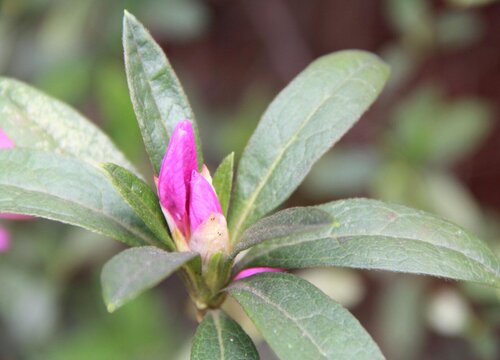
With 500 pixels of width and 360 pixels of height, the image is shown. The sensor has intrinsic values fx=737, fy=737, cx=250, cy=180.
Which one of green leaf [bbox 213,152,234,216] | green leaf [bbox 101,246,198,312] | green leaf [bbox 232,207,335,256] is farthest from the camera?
green leaf [bbox 213,152,234,216]

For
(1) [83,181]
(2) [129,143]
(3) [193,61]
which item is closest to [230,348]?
(1) [83,181]

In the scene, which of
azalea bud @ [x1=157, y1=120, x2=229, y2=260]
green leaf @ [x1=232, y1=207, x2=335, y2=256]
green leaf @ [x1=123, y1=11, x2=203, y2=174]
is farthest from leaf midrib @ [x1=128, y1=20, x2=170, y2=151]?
green leaf @ [x1=232, y1=207, x2=335, y2=256]

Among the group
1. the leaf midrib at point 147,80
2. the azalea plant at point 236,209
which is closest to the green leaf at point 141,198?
the azalea plant at point 236,209

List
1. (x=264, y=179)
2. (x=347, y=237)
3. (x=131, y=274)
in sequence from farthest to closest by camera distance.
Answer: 1. (x=264, y=179)
2. (x=347, y=237)
3. (x=131, y=274)

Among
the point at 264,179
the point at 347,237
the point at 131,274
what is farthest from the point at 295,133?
the point at 131,274

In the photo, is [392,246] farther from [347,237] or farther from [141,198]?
[141,198]

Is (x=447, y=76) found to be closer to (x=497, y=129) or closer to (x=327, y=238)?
(x=497, y=129)

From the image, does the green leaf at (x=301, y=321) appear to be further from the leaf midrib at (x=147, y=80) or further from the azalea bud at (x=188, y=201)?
the leaf midrib at (x=147, y=80)

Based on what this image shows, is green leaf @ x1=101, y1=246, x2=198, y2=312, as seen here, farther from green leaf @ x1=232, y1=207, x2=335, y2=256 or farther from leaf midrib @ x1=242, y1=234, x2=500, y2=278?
leaf midrib @ x1=242, y1=234, x2=500, y2=278
